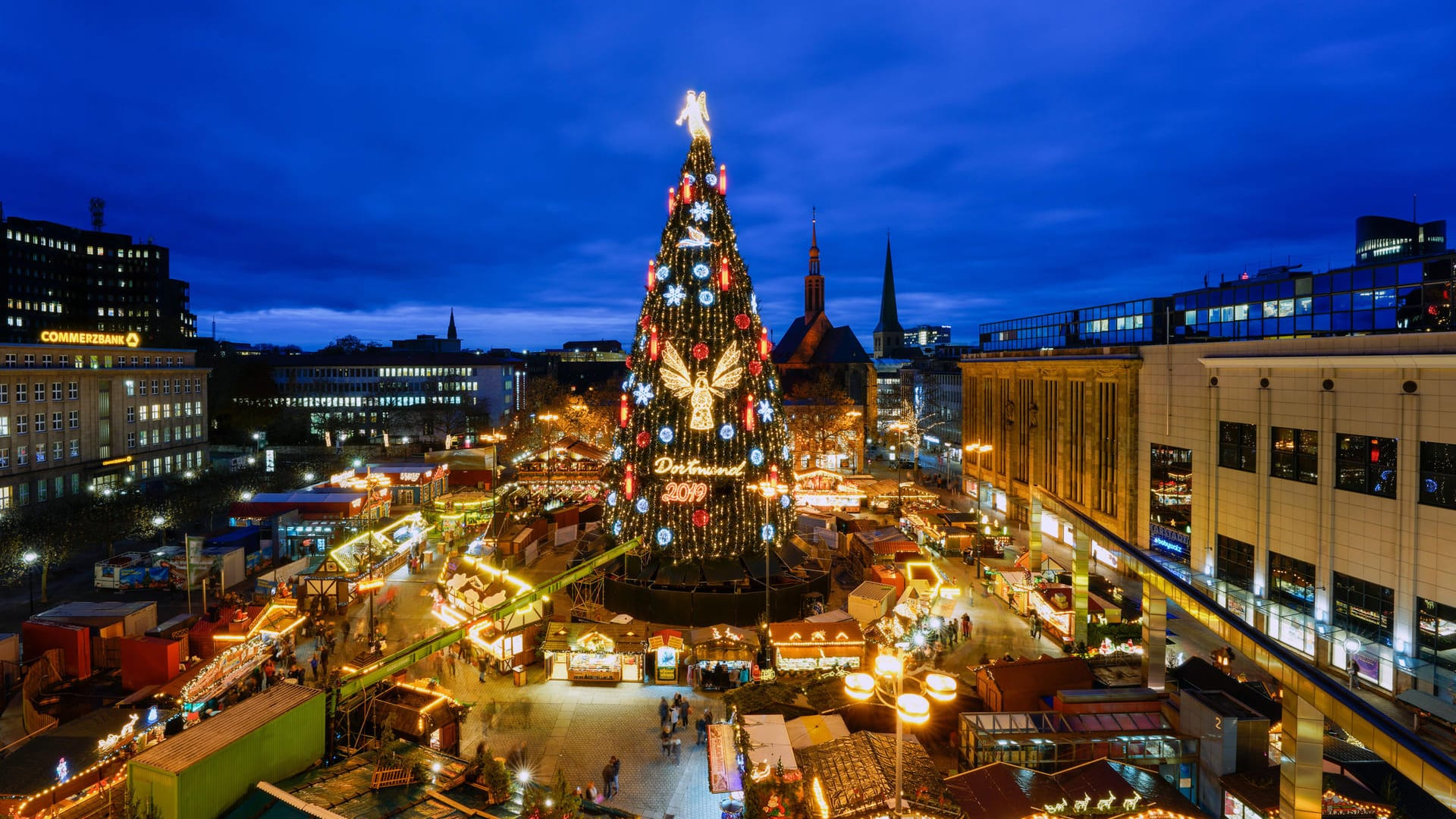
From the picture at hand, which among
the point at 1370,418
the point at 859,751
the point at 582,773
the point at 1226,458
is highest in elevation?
the point at 1370,418

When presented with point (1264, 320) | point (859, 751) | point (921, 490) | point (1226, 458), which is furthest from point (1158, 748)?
point (921, 490)

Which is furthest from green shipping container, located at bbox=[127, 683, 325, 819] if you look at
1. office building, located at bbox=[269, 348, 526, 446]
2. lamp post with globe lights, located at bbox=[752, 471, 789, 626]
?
office building, located at bbox=[269, 348, 526, 446]

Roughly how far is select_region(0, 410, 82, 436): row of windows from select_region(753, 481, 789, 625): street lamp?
5214 cm

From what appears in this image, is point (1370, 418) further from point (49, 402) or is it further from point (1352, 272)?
point (49, 402)

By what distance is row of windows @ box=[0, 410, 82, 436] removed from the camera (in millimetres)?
46562

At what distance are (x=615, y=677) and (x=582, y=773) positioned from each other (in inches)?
204

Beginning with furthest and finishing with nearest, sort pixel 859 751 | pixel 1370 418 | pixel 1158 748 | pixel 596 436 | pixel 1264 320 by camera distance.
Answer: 1. pixel 596 436
2. pixel 1264 320
3. pixel 1370 418
4. pixel 1158 748
5. pixel 859 751

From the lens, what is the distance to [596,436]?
70562 mm

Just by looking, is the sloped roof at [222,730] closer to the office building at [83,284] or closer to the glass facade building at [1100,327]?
the glass facade building at [1100,327]

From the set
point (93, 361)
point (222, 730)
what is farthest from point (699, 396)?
point (93, 361)

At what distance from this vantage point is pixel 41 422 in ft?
162

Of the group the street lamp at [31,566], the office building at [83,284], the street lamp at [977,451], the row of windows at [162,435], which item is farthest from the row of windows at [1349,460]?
the office building at [83,284]

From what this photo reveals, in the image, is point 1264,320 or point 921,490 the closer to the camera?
point 1264,320

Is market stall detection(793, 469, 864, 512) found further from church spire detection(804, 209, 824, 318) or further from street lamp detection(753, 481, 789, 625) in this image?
church spire detection(804, 209, 824, 318)
